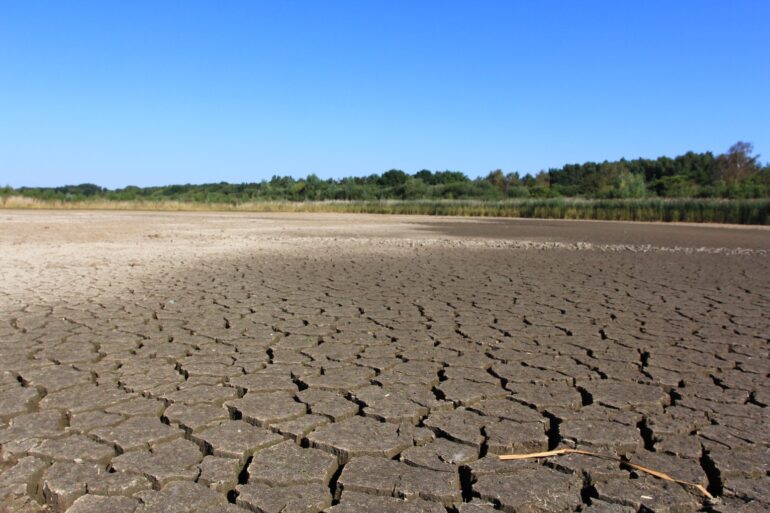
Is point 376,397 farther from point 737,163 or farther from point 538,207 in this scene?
point 737,163

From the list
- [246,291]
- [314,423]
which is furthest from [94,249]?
[314,423]

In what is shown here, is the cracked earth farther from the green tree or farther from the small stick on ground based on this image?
the green tree

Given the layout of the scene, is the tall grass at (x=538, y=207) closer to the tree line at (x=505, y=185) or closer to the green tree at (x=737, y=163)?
the tree line at (x=505, y=185)

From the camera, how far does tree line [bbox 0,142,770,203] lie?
5172 cm

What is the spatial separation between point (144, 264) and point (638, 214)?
26.7m

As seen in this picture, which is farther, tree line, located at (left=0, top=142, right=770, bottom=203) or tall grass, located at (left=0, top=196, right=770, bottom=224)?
tree line, located at (left=0, top=142, right=770, bottom=203)

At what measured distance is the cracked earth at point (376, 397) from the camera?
6.63 ft

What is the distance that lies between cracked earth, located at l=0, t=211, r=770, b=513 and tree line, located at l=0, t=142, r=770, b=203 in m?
40.0

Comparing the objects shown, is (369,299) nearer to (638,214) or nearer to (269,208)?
(638,214)

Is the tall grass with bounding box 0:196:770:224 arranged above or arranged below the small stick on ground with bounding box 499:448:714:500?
above

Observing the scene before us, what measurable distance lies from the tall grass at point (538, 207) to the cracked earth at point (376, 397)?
2418cm

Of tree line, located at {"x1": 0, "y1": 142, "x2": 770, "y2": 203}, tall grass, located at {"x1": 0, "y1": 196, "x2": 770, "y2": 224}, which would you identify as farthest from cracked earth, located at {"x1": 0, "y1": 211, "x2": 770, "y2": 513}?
tree line, located at {"x1": 0, "y1": 142, "x2": 770, "y2": 203}

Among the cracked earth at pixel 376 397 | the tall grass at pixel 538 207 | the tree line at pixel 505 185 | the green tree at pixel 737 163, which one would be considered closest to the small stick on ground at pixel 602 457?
the cracked earth at pixel 376 397

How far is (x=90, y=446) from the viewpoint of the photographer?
90.7 inches
